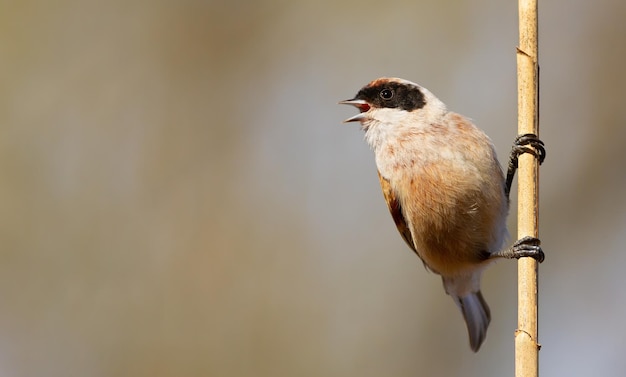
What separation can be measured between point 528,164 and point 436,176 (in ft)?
2.75

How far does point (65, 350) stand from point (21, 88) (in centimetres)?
206

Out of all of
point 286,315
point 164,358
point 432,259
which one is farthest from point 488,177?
point 164,358

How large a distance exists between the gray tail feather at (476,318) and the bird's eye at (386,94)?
1422 millimetres

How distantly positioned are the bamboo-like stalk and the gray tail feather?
201 centimetres

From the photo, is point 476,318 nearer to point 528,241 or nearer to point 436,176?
point 436,176

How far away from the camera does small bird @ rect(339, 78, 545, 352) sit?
411 cm

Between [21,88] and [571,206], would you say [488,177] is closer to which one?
[571,206]

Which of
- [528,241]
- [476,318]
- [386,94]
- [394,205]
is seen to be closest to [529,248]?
[528,241]

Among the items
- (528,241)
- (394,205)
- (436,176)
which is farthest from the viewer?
(394,205)

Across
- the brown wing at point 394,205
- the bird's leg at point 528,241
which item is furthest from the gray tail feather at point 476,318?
the bird's leg at point 528,241

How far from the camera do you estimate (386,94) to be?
4.61m

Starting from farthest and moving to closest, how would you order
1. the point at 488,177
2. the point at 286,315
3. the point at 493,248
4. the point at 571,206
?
the point at 286,315, the point at 571,206, the point at 493,248, the point at 488,177

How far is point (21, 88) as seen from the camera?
6500 mm

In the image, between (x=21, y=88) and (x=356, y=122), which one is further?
(x=21, y=88)
